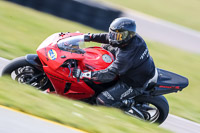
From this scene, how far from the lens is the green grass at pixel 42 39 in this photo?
310 inches

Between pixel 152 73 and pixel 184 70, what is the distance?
18.0 ft

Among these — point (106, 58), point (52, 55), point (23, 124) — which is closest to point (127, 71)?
point (106, 58)

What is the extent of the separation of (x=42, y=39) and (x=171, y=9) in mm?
11558

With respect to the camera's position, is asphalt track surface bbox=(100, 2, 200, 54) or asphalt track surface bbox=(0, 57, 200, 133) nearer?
asphalt track surface bbox=(0, 57, 200, 133)

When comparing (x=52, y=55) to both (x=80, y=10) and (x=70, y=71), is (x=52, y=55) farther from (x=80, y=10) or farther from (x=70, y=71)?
(x=80, y=10)

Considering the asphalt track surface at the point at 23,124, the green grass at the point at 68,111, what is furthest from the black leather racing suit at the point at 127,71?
the asphalt track surface at the point at 23,124

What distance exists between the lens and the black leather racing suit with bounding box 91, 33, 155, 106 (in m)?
5.39

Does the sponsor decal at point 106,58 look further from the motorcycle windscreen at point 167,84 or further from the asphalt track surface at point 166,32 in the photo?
the asphalt track surface at point 166,32

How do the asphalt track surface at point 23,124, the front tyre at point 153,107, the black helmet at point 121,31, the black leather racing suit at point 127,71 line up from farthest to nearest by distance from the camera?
1. the front tyre at point 153,107
2. the black leather racing suit at point 127,71
3. the black helmet at point 121,31
4. the asphalt track surface at point 23,124

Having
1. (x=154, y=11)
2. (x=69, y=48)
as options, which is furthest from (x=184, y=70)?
(x=154, y=11)

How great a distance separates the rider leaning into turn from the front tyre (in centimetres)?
29

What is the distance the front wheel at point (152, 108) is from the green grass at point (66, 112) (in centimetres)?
67

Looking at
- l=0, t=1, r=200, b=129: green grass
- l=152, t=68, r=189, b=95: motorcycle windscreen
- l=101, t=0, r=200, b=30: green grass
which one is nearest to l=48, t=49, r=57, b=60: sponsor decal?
l=0, t=1, r=200, b=129: green grass

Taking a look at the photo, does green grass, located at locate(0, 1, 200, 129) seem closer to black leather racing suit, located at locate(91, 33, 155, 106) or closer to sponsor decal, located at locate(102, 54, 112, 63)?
black leather racing suit, located at locate(91, 33, 155, 106)
